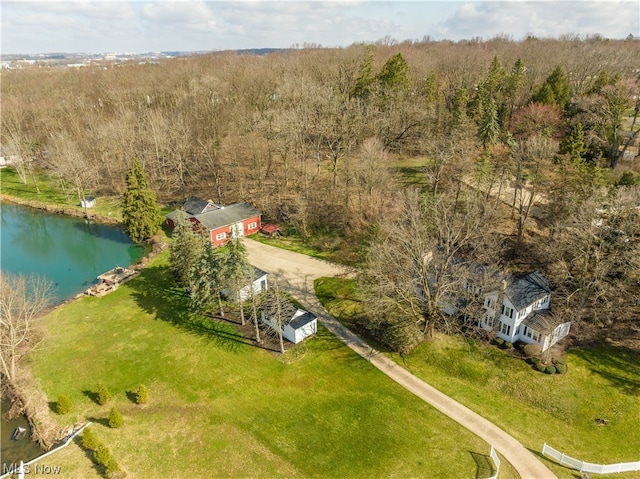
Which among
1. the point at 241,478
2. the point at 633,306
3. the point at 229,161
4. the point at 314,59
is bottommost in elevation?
the point at 241,478

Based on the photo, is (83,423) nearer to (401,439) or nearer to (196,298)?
(196,298)

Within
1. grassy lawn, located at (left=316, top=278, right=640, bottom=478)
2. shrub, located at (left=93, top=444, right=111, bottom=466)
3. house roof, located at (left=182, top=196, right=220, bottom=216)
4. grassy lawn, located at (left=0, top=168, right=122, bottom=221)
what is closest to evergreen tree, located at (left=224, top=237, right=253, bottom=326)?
grassy lawn, located at (left=316, top=278, right=640, bottom=478)

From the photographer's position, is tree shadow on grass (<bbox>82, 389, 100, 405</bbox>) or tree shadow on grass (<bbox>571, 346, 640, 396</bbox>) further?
tree shadow on grass (<bbox>571, 346, 640, 396</bbox>)

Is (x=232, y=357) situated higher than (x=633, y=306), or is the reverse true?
(x=633, y=306)

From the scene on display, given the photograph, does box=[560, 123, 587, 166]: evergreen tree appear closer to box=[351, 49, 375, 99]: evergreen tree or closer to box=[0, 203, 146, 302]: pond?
box=[351, 49, 375, 99]: evergreen tree

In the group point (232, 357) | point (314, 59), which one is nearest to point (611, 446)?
point (232, 357)

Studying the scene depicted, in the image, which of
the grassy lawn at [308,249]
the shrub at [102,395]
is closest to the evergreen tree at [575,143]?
the grassy lawn at [308,249]
